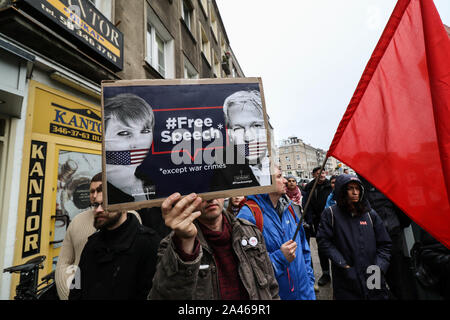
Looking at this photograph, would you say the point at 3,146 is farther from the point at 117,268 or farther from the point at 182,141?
Result: the point at 182,141

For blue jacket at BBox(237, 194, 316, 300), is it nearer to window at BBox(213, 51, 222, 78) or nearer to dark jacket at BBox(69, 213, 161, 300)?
dark jacket at BBox(69, 213, 161, 300)

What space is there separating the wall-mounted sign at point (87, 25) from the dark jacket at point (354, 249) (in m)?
4.92

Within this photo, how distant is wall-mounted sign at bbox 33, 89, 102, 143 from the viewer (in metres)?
3.48

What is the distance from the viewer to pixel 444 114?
1.40 meters

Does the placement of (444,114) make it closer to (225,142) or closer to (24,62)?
(225,142)

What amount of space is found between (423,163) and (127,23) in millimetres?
6565

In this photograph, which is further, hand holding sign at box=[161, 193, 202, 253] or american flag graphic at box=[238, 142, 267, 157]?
american flag graphic at box=[238, 142, 267, 157]

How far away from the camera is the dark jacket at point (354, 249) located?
2262 millimetres

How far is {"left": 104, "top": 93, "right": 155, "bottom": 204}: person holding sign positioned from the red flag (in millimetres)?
1507

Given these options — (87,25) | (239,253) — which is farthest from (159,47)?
(239,253)

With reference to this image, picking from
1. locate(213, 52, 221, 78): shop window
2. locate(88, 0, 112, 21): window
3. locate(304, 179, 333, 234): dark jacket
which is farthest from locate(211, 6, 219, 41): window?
locate(304, 179, 333, 234): dark jacket
